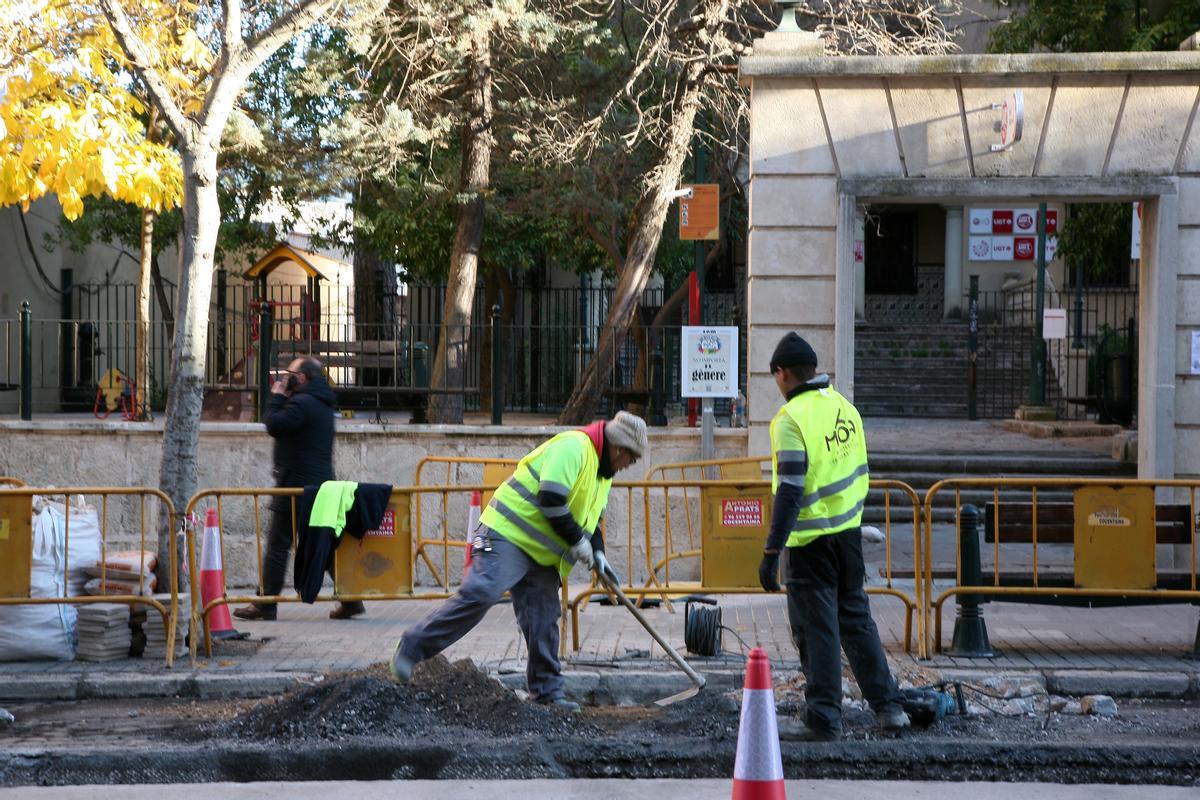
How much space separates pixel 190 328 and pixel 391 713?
3.91 m

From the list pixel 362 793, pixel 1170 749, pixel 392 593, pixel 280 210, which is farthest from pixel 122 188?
pixel 280 210

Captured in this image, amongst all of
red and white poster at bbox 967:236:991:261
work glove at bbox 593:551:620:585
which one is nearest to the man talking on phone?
work glove at bbox 593:551:620:585

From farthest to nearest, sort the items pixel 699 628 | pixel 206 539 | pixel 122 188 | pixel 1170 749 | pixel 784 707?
pixel 122 188, pixel 206 539, pixel 699 628, pixel 784 707, pixel 1170 749

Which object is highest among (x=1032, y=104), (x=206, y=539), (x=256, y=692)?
(x=1032, y=104)

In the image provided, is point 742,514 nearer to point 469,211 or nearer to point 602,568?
point 602,568

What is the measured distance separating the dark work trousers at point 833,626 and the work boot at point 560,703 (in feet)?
3.98

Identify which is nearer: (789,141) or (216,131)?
(216,131)

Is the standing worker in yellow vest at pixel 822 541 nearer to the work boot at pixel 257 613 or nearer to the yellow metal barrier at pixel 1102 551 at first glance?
the yellow metal barrier at pixel 1102 551

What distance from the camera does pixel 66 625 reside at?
8.59 meters

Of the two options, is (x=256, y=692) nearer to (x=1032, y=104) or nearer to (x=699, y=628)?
(x=699, y=628)

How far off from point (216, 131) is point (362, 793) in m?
5.39

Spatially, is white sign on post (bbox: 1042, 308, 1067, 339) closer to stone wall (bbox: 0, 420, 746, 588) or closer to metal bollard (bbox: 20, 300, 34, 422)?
stone wall (bbox: 0, 420, 746, 588)

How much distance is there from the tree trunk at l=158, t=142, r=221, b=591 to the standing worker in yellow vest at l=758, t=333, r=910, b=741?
455cm

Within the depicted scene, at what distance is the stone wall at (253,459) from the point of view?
1225cm
